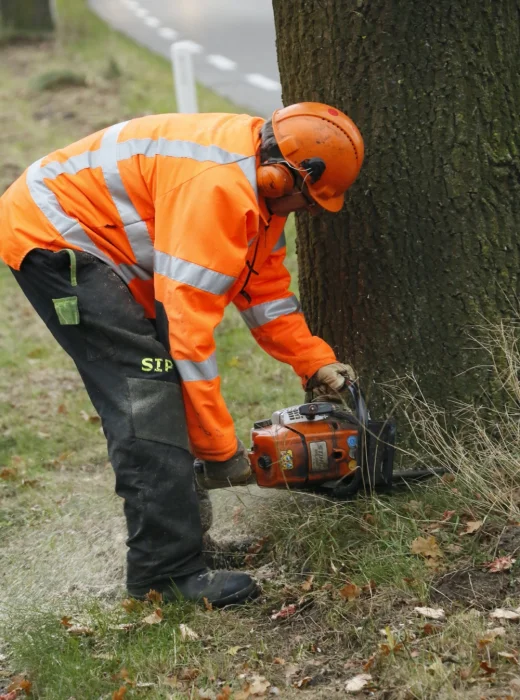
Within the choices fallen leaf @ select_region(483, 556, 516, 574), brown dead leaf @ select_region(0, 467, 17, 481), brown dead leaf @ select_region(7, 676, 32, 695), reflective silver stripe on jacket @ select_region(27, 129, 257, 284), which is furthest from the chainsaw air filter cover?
brown dead leaf @ select_region(0, 467, 17, 481)

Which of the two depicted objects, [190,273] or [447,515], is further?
[447,515]

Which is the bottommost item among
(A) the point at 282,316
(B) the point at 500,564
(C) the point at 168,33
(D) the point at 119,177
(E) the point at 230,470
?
(B) the point at 500,564

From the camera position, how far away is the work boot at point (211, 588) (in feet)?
11.1

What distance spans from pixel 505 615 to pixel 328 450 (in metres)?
0.90

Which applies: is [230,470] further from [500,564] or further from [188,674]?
[500,564]

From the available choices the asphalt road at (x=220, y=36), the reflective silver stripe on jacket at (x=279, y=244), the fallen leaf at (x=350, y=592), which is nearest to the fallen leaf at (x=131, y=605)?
the fallen leaf at (x=350, y=592)

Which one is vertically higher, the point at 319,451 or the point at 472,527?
the point at 319,451

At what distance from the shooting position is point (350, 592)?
10.4ft

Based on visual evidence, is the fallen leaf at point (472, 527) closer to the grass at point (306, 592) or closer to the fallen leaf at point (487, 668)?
the grass at point (306, 592)

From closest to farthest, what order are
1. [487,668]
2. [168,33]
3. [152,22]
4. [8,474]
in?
[487,668] → [8,474] → [168,33] → [152,22]

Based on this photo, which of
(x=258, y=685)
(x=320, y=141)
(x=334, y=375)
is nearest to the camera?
(x=258, y=685)

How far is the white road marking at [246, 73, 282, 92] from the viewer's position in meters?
11.8

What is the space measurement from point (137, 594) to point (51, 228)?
4.43 feet

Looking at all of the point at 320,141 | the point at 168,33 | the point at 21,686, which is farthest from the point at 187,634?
the point at 168,33
